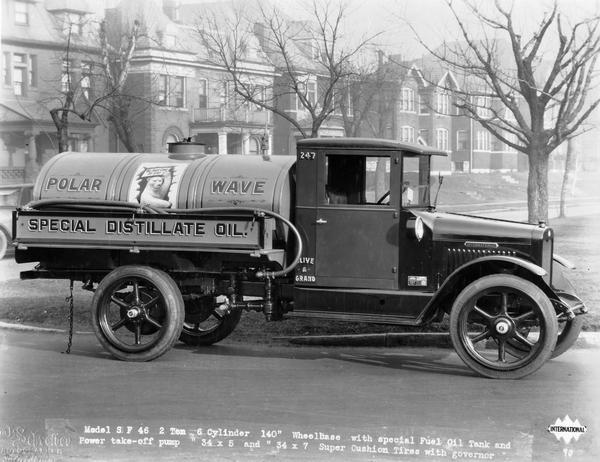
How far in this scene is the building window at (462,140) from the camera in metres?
40.8

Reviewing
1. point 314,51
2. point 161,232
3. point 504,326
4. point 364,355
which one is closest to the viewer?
point 504,326

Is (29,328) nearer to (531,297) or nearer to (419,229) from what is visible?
(419,229)

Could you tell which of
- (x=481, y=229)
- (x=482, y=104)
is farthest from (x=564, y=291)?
(x=482, y=104)

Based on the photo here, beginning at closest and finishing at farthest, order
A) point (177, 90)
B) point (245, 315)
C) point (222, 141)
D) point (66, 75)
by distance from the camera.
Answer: point (245, 315)
point (66, 75)
point (177, 90)
point (222, 141)

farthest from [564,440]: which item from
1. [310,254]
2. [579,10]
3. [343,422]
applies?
[579,10]

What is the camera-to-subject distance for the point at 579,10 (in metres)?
12.5

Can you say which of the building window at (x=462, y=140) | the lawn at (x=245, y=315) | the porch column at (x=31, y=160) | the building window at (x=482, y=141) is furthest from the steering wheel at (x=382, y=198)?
the building window at (x=462, y=140)

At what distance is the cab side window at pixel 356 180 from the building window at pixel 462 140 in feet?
107

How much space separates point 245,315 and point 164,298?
2.23 metres

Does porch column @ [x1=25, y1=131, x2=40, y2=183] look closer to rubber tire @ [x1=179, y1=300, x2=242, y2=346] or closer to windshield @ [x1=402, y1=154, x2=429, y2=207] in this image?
rubber tire @ [x1=179, y1=300, x2=242, y2=346]

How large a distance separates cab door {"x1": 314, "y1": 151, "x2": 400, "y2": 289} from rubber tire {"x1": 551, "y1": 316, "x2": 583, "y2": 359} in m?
1.58

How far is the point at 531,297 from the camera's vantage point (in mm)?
7023

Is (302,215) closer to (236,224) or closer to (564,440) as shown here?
(236,224)

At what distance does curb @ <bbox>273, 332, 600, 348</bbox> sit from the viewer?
854 cm
